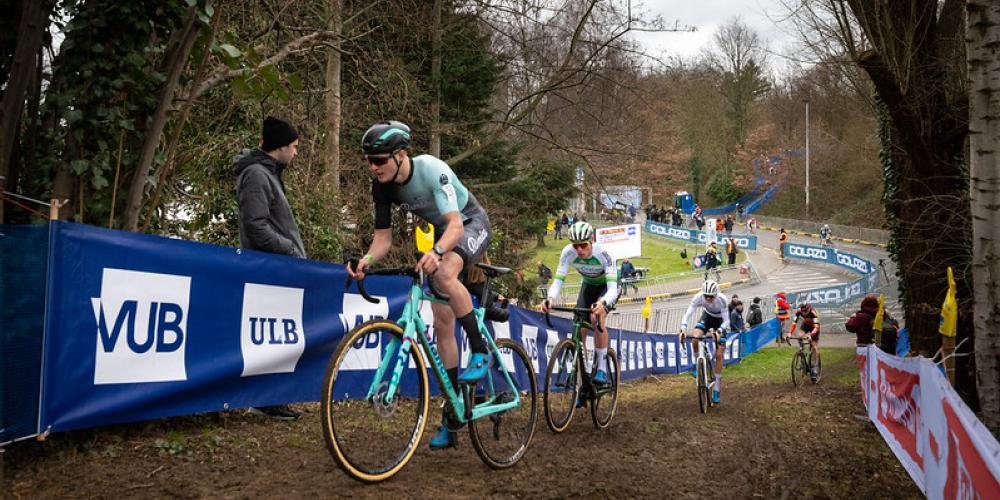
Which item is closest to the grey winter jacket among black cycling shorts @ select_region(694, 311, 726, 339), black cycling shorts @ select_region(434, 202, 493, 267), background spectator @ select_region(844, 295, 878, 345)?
black cycling shorts @ select_region(434, 202, 493, 267)

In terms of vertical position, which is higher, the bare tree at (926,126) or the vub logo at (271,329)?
the bare tree at (926,126)

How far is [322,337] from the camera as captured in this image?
6.93m

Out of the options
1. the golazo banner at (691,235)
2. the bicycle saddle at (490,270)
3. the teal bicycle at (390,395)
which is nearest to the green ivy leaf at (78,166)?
the teal bicycle at (390,395)

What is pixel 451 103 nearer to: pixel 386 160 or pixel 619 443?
pixel 619 443

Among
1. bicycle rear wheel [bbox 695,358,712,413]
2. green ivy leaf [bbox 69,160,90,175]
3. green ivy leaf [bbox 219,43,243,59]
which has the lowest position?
bicycle rear wheel [bbox 695,358,712,413]

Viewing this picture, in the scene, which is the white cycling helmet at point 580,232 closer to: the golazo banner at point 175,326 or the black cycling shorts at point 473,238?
the golazo banner at point 175,326

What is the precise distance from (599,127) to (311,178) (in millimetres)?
8028

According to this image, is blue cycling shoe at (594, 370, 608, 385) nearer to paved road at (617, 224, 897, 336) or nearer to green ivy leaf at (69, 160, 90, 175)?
green ivy leaf at (69, 160, 90, 175)

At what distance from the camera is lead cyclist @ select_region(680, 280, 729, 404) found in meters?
12.4

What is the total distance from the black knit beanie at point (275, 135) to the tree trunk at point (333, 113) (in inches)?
265

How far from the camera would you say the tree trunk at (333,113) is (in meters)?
13.6

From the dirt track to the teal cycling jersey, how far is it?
5.70 feet

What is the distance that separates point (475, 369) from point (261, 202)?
2.39 metres

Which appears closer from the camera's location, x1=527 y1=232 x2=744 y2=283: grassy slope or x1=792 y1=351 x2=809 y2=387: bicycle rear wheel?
x1=792 y1=351 x2=809 y2=387: bicycle rear wheel
